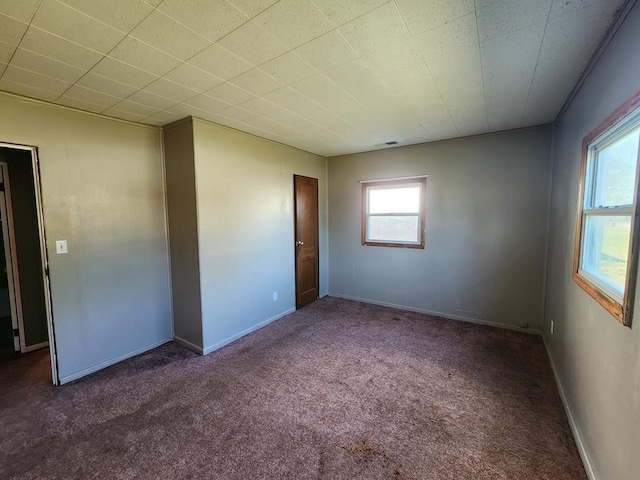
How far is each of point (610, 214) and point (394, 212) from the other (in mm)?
2848

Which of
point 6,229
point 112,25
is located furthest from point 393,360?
point 6,229

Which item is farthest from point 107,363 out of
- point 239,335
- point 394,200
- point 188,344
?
point 394,200

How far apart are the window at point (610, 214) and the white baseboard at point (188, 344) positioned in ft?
11.1

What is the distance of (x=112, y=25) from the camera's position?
1447 mm

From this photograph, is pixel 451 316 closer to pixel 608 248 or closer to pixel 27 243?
pixel 608 248

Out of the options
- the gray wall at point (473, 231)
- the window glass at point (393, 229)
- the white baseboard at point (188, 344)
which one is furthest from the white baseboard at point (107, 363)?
the window glass at point (393, 229)

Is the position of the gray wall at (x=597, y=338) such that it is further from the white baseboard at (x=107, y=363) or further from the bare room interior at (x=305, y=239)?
the white baseboard at (x=107, y=363)

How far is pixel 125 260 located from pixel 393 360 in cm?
301

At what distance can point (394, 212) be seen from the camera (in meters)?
4.36

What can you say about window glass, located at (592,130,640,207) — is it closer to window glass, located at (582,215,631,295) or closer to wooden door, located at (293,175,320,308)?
window glass, located at (582,215,631,295)

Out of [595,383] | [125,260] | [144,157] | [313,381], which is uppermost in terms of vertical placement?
[144,157]

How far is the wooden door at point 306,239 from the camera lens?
14.2 ft

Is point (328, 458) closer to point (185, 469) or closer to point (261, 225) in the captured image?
point (185, 469)

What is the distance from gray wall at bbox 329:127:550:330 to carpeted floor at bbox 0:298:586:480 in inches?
27.6
